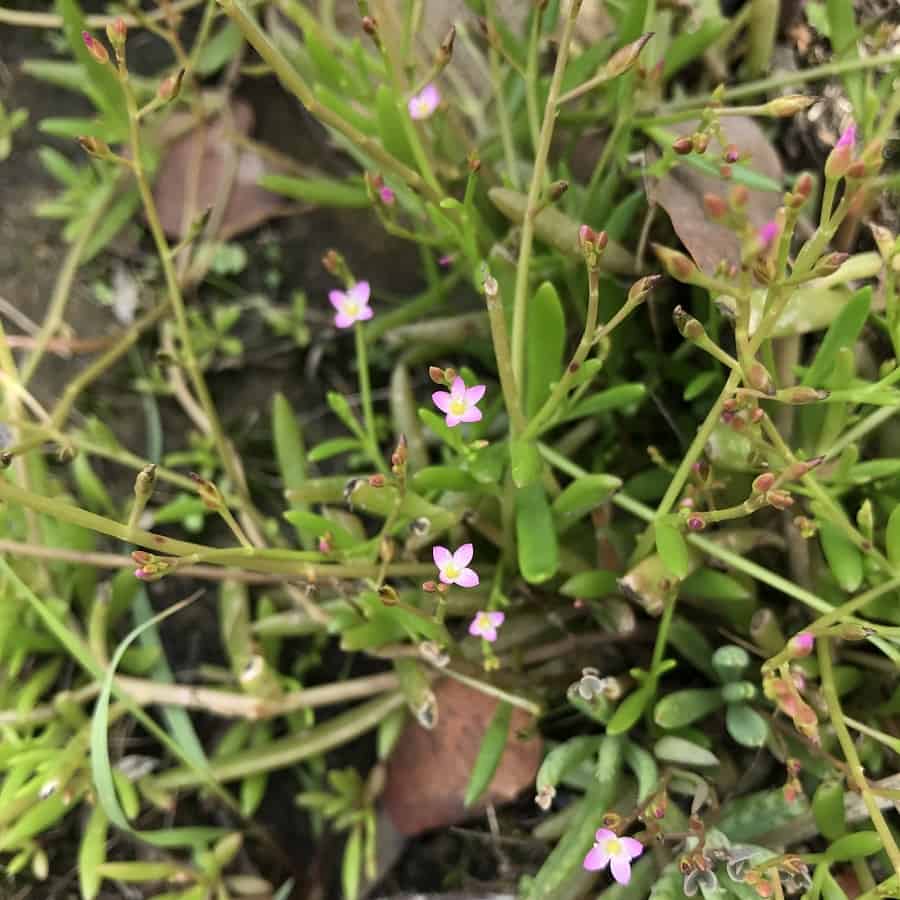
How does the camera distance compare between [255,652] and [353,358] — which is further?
[353,358]

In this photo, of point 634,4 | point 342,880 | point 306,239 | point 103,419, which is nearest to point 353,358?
point 306,239

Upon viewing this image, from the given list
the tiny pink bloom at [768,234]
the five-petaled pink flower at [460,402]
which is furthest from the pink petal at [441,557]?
the tiny pink bloom at [768,234]

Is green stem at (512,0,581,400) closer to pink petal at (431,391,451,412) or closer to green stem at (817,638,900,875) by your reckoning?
pink petal at (431,391,451,412)

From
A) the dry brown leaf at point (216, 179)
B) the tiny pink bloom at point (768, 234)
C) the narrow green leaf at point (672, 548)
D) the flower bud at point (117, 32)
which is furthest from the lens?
the dry brown leaf at point (216, 179)

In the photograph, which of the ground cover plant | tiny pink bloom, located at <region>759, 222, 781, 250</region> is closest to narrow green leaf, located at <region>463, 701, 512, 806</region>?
the ground cover plant

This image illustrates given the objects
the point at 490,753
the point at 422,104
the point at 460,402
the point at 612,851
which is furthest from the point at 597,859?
the point at 422,104

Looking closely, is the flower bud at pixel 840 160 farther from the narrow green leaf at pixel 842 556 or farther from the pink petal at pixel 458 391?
the narrow green leaf at pixel 842 556

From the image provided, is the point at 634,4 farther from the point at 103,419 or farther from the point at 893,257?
the point at 103,419
